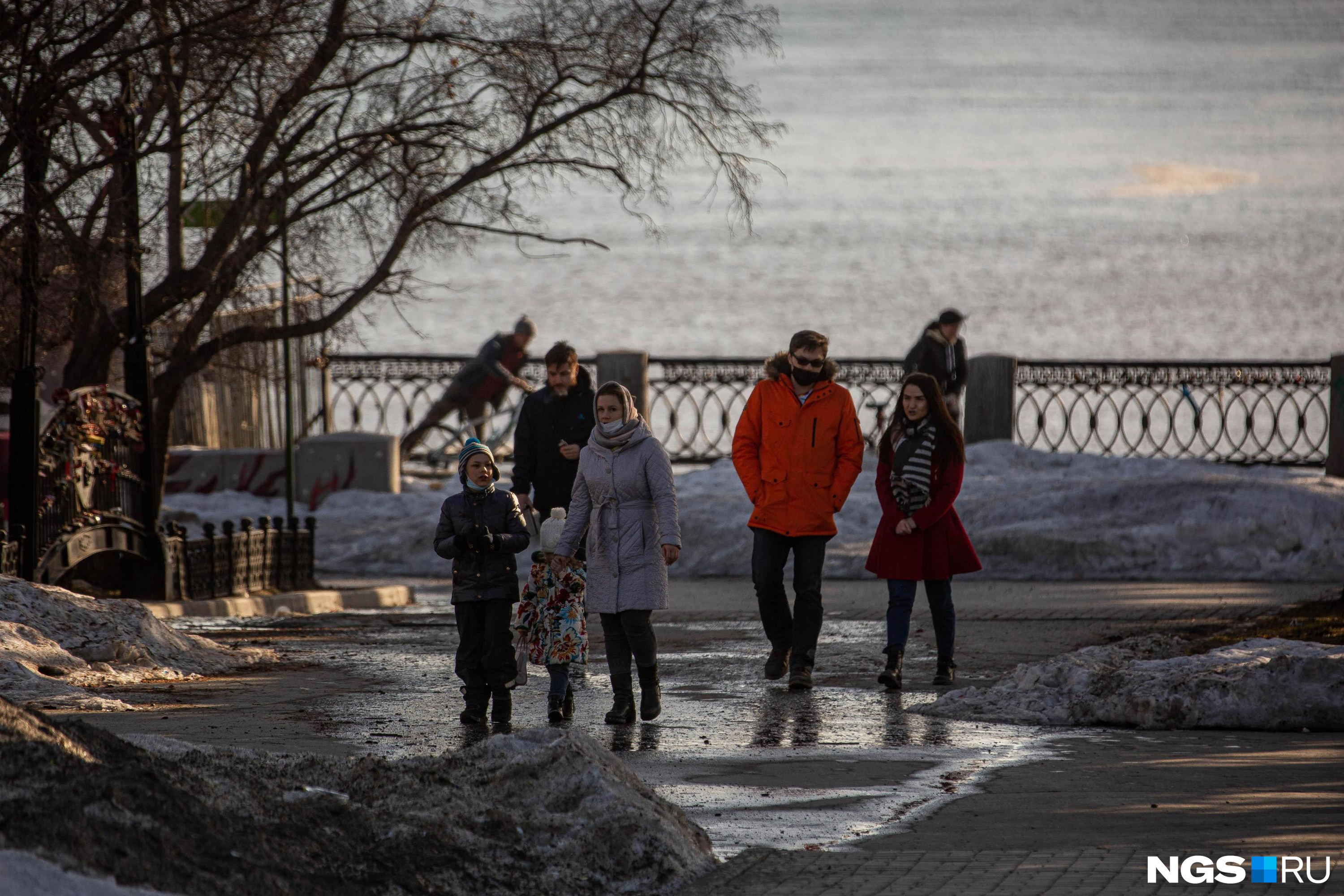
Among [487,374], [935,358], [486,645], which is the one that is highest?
[487,374]

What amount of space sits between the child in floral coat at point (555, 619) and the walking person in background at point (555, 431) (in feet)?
3.98

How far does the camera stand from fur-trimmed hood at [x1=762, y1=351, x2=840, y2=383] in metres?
9.95

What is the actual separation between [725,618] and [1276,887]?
870 cm

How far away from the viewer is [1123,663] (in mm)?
8828

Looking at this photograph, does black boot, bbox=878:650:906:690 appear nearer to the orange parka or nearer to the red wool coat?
the red wool coat

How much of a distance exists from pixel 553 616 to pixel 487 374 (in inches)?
682

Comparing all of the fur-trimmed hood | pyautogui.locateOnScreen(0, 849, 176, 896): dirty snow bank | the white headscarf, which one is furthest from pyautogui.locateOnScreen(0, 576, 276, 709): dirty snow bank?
pyautogui.locateOnScreen(0, 849, 176, 896): dirty snow bank

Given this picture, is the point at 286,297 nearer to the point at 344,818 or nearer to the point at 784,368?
the point at 784,368

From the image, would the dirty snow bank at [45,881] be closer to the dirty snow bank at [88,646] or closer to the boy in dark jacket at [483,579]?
the boy in dark jacket at [483,579]

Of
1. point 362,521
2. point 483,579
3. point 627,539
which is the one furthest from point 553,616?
point 362,521

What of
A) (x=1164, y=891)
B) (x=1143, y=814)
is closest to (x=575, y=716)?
(x=1143, y=814)

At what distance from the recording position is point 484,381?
25.8m

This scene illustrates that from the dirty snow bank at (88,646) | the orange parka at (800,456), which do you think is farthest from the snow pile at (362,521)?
the orange parka at (800,456)

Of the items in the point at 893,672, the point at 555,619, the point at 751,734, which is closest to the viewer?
the point at 751,734
